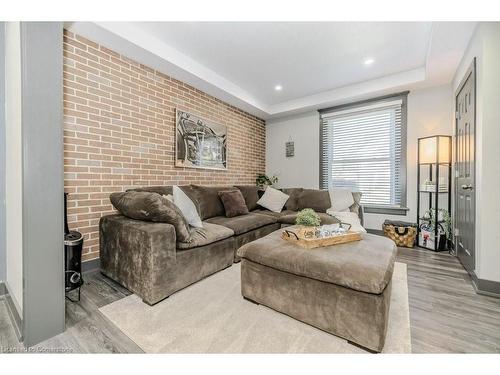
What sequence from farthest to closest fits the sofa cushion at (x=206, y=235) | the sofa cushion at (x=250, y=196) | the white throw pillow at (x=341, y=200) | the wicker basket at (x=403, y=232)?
the sofa cushion at (x=250, y=196) → the white throw pillow at (x=341, y=200) → the wicker basket at (x=403, y=232) → the sofa cushion at (x=206, y=235)

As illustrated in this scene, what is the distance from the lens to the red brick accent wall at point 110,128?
2.19 meters

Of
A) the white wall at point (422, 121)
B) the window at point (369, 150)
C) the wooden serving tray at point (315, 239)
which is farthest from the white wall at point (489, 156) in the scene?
the window at point (369, 150)

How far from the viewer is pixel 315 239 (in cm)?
174

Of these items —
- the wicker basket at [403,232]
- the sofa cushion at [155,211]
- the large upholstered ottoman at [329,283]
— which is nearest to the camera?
the large upholstered ottoman at [329,283]

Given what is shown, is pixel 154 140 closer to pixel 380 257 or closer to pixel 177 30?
pixel 177 30

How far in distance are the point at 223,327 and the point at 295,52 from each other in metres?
3.02

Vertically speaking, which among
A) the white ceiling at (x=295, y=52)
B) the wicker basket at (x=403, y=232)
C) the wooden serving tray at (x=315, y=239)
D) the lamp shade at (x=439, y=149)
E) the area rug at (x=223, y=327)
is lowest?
the area rug at (x=223, y=327)

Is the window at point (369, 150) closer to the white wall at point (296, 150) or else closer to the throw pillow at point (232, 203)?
the white wall at point (296, 150)

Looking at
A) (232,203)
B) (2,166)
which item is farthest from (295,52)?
(2,166)

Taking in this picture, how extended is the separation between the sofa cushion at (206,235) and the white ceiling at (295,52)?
81.1 inches

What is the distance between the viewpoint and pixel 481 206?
1.97m

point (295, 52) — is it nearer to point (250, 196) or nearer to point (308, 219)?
point (308, 219)

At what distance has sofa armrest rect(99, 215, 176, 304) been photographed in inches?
68.0
